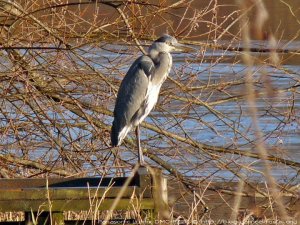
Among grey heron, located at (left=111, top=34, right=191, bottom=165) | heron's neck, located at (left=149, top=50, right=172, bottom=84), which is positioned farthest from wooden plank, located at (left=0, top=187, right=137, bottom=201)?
heron's neck, located at (left=149, top=50, right=172, bottom=84)

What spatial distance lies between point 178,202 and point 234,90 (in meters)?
1.95

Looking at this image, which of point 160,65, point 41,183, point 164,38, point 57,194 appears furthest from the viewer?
point 160,65

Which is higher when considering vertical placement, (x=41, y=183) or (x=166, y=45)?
(x=166, y=45)

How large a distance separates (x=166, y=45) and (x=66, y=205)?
8.80ft

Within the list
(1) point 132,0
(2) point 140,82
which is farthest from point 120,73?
(1) point 132,0

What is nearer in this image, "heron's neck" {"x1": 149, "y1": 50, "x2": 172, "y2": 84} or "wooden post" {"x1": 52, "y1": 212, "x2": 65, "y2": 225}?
"wooden post" {"x1": 52, "y1": 212, "x2": 65, "y2": 225}

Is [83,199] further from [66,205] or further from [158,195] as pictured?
[158,195]

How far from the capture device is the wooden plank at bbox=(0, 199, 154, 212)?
11.2 feet

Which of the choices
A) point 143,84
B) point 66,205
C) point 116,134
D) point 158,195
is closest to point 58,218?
point 66,205

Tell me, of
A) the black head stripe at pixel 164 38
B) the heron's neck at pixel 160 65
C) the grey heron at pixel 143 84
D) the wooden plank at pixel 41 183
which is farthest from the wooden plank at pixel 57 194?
the heron's neck at pixel 160 65

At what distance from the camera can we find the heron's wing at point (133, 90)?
582 centimetres

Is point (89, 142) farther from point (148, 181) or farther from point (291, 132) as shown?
point (291, 132)

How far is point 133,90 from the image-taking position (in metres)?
5.98

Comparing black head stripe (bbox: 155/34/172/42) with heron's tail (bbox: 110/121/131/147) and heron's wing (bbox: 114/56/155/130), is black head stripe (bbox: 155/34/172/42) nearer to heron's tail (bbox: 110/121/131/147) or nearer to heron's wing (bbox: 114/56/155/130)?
heron's wing (bbox: 114/56/155/130)
